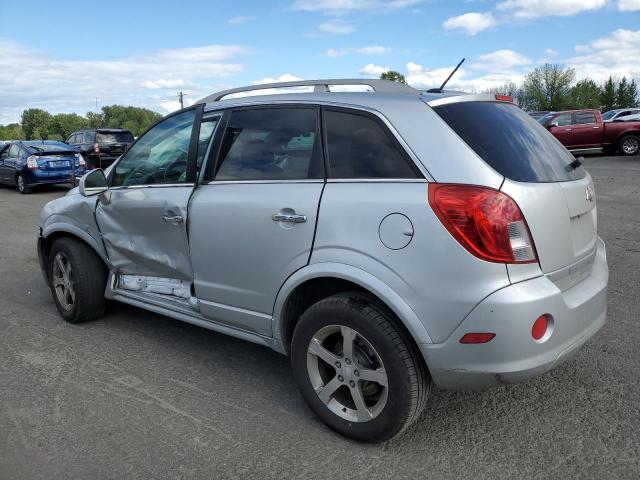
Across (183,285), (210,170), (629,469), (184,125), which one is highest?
(184,125)

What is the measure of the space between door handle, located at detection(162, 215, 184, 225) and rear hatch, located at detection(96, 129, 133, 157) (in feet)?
61.2

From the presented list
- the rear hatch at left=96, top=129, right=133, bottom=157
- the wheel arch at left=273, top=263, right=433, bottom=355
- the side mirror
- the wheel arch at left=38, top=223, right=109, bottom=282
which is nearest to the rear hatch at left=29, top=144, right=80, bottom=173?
the rear hatch at left=96, top=129, right=133, bottom=157

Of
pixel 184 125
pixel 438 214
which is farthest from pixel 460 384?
pixel 184 125

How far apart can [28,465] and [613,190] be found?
37.9ft

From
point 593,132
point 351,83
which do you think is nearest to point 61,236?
point 351,83

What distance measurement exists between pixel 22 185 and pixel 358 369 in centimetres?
1576

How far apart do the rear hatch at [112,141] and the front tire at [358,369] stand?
1980cm

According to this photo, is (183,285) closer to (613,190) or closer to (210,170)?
(210,170)

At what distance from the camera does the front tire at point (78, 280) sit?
4.40 m

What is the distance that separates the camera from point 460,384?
8.25 feet

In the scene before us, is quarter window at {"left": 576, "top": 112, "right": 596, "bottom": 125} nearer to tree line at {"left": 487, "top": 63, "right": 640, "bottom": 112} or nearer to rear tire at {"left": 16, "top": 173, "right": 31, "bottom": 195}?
rear tire at {"left": 16, "top": 173, "right": 31, "bottom": 195}

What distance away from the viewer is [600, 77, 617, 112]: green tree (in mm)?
84812

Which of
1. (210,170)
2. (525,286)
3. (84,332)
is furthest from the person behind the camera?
(84,332)

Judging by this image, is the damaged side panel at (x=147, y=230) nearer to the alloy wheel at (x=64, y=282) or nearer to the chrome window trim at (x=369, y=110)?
the alloy wheel at (x=64, y=282)
